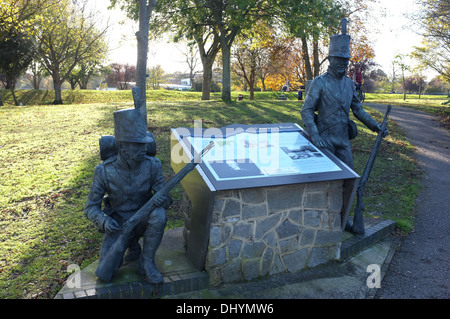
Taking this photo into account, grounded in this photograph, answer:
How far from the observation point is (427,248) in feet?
19.8

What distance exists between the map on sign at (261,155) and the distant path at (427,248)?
173 centimetres

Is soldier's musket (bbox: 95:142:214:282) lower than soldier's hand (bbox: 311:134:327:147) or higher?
lower

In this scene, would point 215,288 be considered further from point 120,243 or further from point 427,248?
point 427,248

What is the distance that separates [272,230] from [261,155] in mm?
980

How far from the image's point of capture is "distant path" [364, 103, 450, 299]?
15.9ft

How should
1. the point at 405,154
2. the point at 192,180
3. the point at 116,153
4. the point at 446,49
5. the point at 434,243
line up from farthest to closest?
the point at 446,49, the point at 405,154, the point at 434,243, the point at 192,180, the point at 116,153

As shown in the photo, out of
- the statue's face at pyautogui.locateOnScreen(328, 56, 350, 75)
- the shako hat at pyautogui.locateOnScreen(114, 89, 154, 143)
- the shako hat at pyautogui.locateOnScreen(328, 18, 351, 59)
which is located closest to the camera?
the shako hat at pyautogui.locateOnScreen(114, 89, 154, 143)

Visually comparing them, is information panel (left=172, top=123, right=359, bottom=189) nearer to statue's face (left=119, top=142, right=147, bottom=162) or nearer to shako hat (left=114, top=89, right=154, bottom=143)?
statue's face (left=119, top=142, right=147, bottom=162)

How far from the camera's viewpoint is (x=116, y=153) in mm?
4312

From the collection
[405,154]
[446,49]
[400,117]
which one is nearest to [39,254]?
[405,154]

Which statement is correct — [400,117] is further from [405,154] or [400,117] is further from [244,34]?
[244,34]

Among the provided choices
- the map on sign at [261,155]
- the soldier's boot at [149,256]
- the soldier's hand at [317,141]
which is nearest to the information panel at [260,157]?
the map on sign at [261,155]

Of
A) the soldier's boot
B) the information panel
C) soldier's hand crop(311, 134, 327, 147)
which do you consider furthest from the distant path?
the soldier's boot
